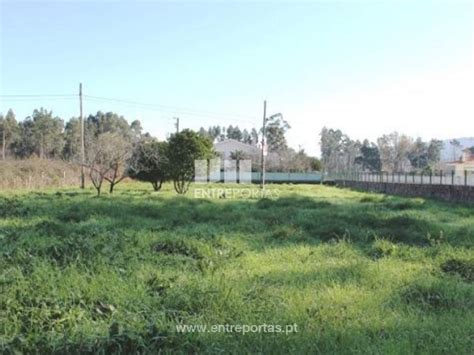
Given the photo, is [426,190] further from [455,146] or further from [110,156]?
[455,146]

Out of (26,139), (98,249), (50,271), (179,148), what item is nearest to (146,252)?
(98,249)

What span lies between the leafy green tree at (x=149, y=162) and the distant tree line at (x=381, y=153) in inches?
1004

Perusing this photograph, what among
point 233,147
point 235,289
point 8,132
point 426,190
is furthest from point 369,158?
point 235,289

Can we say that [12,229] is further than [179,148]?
No

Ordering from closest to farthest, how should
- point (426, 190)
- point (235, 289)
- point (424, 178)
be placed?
point (235, 289) → point (426, 190) → point (424, 178)

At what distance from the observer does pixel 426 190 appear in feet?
64.5

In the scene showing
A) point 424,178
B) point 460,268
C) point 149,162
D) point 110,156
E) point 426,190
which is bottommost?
point 460,268

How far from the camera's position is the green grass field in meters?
2.94

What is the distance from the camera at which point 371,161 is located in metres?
58.2

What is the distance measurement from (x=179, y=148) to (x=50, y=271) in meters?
14.9

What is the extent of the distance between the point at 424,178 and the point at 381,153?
3470 centimetres

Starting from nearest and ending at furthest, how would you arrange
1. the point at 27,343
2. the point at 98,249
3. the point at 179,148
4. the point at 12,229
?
the point at 27,343
the point at 98,249
the point at 12,229
the point at 179,148

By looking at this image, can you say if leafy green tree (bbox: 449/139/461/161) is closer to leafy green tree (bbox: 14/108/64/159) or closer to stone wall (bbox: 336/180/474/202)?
stone wall (bbox: 336/180/474/202)

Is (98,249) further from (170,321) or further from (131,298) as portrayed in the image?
(170,321)
